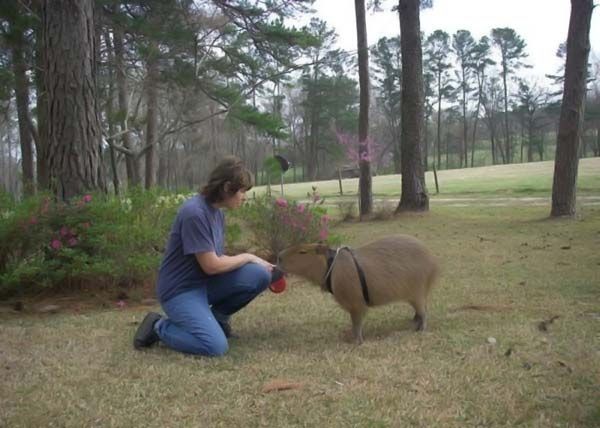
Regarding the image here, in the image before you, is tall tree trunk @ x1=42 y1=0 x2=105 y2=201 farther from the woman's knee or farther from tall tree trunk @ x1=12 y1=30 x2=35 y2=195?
the woman's knee

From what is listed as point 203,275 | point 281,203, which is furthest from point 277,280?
point 281,203

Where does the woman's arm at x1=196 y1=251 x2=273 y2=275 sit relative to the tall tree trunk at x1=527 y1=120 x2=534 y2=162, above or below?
below

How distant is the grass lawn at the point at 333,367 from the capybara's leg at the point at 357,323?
131 mm

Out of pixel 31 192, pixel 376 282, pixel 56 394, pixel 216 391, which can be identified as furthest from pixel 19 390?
pixel 31 192

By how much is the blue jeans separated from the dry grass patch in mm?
106

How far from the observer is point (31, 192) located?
22.1 feet

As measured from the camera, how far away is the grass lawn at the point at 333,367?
106 inches

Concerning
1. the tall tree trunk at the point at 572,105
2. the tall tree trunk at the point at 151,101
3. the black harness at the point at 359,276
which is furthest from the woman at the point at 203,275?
the tall tree trunk at the point at 151,101

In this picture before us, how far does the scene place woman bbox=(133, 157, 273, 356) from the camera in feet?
12.3

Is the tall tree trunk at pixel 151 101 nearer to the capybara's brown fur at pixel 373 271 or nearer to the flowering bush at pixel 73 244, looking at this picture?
the flowering bush at pixel 73 244

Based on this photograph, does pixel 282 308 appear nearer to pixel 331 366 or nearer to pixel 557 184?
pixel 331 366

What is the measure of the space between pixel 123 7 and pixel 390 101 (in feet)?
145

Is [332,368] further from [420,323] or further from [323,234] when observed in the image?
[323,234]

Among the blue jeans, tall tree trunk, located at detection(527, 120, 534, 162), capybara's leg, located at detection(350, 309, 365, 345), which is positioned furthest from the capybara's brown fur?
tall tree trunk, located at detection(527, 120, 534, 162)
